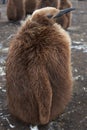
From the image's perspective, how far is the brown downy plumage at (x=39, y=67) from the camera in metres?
2.70

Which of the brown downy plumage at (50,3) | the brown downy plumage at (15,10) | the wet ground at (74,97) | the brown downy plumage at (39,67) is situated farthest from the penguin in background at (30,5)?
the brown downy plumage at (39,67)

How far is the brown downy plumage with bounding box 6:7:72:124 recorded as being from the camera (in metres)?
2.70

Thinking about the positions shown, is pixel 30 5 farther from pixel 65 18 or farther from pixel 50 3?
pixel 65 18

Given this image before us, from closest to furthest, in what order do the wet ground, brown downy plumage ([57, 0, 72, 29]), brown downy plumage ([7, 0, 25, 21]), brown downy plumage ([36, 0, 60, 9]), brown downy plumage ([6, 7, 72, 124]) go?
brown downy plumage ([6, 7, 72, 124]) < the wet ground < brown downy plumage ([57, 0, 72, 29]) < brown downy plumage ([36, 0, 60, 9]) < brown downy plumage ([7, 0, 25, 21])

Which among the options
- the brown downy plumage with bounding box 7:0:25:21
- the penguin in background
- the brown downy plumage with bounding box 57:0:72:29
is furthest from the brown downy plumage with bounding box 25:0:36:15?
the brown downy plumage with bounding box 57:0:72:29

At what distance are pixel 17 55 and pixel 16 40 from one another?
A: 0.12 m

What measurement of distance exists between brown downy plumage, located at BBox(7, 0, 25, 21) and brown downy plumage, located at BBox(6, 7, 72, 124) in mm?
3920

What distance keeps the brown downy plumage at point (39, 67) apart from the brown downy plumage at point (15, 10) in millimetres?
3920

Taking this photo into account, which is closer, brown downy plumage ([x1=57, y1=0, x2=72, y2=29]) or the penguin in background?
brown downy plumage ([x1=57, y1=0, x2=72, y2=29])

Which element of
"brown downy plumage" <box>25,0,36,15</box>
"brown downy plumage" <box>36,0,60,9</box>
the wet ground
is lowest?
the wet ground

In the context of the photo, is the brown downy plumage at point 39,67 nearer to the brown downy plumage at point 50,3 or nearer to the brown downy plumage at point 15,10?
the brown downy plumage at point 50,3

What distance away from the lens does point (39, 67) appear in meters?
2.69

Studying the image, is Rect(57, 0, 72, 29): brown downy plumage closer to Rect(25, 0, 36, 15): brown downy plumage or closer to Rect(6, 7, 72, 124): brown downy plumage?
Rect(25, 0, 36, 15): brown downy plumage

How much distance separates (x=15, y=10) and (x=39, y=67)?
170 inches
